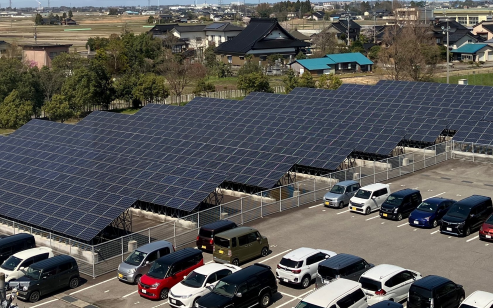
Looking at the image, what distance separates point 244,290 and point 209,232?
6.93m

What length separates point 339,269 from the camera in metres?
24.8

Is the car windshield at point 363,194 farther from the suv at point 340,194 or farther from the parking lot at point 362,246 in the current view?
the parking lot at point 362,246

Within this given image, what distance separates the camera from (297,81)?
77.9 meters

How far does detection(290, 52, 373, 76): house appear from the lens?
106375mm

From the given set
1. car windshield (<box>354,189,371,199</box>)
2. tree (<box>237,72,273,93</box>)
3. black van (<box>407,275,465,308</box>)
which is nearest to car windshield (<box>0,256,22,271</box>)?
Result: black van (<box>407,275,465,308</box>)

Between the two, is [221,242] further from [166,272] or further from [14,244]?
[14,244]

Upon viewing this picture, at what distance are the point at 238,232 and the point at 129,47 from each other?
79.7 m

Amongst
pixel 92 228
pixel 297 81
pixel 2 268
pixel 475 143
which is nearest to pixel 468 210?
pixel 475 143

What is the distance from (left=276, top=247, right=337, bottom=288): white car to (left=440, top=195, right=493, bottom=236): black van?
798cm

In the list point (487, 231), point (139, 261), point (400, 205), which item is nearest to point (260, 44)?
point (400, 205)

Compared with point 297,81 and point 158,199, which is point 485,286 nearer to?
point 158,199

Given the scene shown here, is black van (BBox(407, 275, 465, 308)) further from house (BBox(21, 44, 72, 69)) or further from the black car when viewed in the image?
house (BBox(21, 44, 72, 69))

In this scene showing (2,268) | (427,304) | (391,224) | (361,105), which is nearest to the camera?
(427,304)

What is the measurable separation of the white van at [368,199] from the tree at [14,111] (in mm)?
40782
